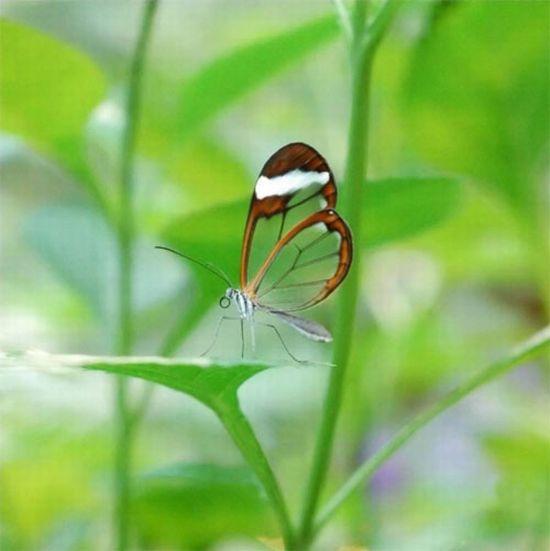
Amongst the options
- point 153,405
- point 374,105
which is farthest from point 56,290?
point 374,105

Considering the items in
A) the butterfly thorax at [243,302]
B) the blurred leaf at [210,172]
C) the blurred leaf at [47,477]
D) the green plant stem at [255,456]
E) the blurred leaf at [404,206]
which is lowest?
the blurred leaf at [47,477]

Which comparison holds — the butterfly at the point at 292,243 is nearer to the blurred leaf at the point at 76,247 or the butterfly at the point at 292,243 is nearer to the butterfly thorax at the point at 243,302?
the butterfly thorax at the point at 243,302

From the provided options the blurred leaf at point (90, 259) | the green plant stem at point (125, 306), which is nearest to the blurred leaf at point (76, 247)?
the blurred leaf at point (90, 259)

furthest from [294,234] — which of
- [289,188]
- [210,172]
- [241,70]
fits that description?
[210,172]

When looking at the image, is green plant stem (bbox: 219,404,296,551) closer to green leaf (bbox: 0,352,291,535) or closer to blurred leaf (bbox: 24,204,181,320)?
green leaf (bbox: 0,352,291,535)

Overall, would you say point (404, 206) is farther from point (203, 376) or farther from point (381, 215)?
point (203, 376)

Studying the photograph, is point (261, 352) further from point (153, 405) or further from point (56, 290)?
point (56, 290)
